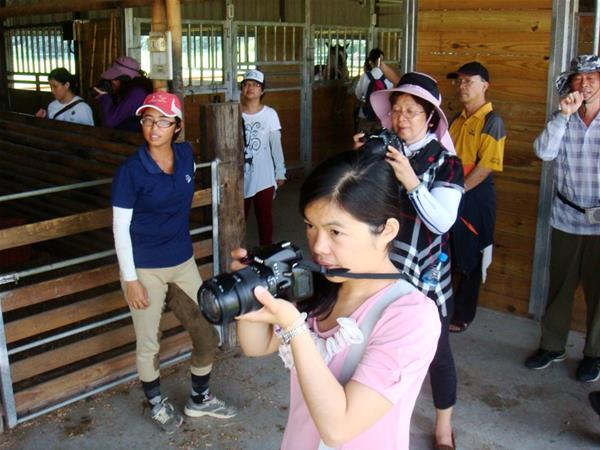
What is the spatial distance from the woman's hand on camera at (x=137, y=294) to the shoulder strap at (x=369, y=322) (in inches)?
66.2

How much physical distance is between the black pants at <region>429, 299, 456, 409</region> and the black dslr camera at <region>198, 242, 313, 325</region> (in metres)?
1.36

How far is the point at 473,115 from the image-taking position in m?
3.88

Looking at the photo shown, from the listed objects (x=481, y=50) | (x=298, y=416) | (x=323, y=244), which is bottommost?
(x=298, y=416)

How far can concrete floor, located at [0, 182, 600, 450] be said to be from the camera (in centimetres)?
304

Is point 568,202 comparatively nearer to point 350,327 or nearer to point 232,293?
point 350,327

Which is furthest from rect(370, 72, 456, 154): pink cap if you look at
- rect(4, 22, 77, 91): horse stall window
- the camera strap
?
rect(4, 22, 77, 91): horse stall window

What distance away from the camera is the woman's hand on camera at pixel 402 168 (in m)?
2.22

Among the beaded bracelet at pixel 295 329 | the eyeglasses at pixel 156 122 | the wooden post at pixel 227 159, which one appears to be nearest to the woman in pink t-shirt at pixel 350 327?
the beaded bracelet at pixel 295 329

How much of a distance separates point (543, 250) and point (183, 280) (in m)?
2.30

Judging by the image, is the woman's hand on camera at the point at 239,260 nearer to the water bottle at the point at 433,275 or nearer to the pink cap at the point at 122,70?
the water bottle at the point at 433,275

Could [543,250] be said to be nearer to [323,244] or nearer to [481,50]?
[481,50]

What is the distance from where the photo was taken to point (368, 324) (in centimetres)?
140

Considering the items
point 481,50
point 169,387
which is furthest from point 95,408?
point 481,50

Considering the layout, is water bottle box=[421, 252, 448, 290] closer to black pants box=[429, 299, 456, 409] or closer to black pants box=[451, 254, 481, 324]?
black pants box=[429, 299, 456, 409]
